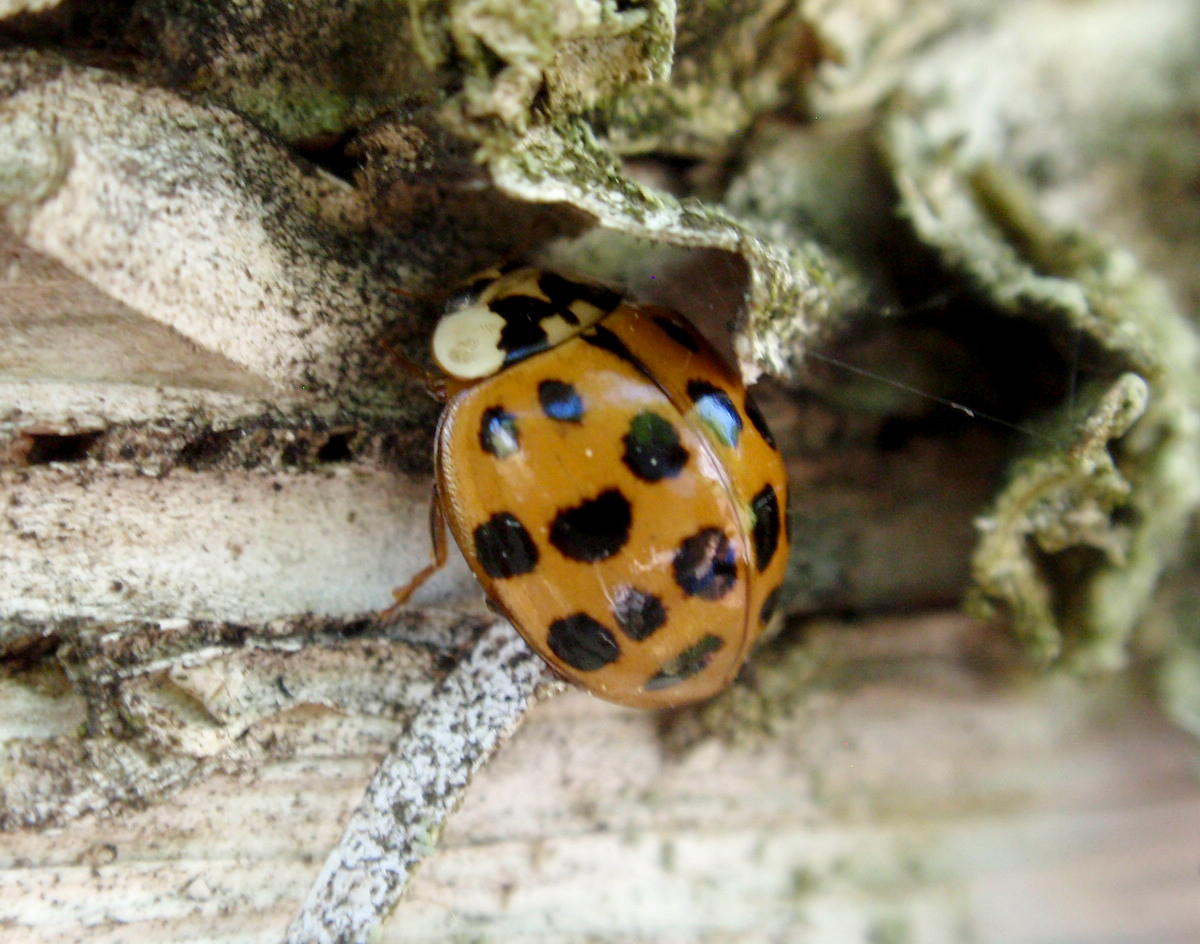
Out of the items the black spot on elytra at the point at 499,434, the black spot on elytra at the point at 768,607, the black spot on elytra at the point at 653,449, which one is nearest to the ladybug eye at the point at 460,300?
the black spot on elytra at the point at 499,434

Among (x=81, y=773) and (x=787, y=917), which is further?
(x=787, y=917)

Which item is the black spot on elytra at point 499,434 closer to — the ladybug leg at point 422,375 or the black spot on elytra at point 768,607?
the ladybug leg at point 422,375

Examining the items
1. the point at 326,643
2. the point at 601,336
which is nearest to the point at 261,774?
the point at 326,643

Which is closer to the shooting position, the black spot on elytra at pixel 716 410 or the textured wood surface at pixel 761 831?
the textured wood surface at pixel 761 831

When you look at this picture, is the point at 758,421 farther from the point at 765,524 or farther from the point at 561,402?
the point at 561,402

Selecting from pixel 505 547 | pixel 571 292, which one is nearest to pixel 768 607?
pixel 505 547

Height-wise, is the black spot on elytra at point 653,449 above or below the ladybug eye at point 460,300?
below

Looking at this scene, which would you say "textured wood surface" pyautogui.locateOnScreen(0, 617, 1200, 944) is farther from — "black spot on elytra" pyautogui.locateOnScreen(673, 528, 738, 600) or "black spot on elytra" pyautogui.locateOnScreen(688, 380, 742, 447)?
"black spot on elytra" pyautogui.locateOnScreen(688, 380, 742, 447)

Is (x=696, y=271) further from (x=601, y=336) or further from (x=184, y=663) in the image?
(x=184, y=663)
